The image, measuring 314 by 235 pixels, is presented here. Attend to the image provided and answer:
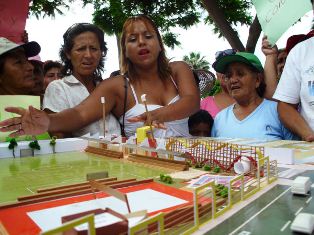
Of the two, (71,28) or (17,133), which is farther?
(71,28)

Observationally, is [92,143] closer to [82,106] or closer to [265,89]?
[82,106]

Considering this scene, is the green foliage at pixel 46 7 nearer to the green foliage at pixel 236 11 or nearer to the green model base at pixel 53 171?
the green foliage at pixel 236 11

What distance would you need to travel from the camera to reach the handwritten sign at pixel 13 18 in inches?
156

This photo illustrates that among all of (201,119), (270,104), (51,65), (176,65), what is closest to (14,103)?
(176,65)

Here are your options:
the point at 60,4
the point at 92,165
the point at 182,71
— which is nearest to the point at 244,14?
the point at 60,4

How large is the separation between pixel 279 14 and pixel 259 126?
899 mm

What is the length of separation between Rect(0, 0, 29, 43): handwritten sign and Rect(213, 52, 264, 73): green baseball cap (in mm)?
2302

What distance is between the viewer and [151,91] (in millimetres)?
3080

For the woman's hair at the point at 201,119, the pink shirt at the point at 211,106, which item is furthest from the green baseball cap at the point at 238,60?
the pink shirt at the point at 211,106

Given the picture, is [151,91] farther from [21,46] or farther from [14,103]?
[21,46]

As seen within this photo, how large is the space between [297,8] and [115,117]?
67.8 inches

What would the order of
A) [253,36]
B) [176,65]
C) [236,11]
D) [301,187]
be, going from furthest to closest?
1. [236,11]
2. [253,36]
3. [176,65]
4. [301,187]

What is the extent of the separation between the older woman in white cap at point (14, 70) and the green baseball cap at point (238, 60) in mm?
1843

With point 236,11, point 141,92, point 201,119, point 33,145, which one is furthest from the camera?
point 236,11
